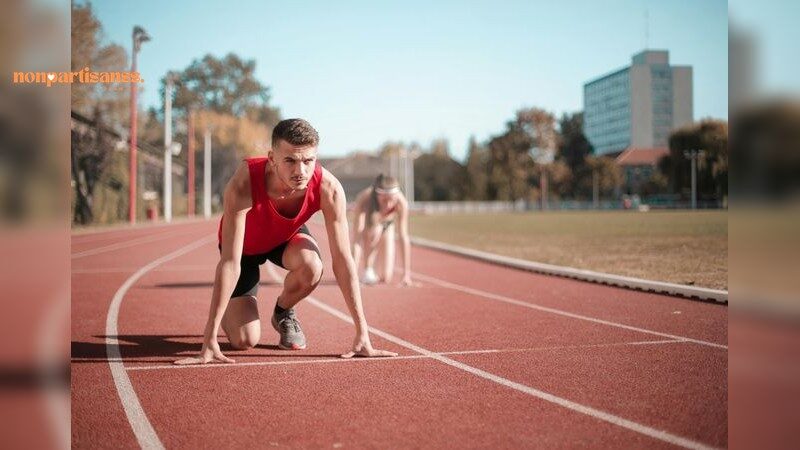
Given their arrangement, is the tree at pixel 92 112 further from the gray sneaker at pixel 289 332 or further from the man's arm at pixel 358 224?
the man's arm at pixel 358 224

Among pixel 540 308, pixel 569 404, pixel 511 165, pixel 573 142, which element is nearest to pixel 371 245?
pixel 540 308

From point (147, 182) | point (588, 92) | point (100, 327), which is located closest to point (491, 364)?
point (100, 327)

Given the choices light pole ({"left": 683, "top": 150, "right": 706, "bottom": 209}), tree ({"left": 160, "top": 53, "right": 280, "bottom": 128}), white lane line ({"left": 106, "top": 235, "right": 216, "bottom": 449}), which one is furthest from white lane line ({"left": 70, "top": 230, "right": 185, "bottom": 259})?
light pole ({"left": 683, "top": 150, "right": 706, "bottom": 209})

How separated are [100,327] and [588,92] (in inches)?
303

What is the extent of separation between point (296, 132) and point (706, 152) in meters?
18.6

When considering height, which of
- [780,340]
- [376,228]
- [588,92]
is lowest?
[780,340]

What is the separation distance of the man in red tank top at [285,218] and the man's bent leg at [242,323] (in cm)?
2

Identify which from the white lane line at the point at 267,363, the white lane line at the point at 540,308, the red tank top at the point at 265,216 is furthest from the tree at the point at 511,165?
the white lane line at the point at 267,363

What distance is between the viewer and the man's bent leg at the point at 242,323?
5.56 m

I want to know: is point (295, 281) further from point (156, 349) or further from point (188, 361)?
point (156, 349)

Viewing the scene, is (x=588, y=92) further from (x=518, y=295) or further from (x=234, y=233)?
(x=234, y=233)

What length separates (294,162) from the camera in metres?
4.42

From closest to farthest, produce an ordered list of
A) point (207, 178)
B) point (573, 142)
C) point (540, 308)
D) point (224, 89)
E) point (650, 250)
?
point (540, 308), point (224, 89), point (650, 250), point (573, 142), point (207, 178)

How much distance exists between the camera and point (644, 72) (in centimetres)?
1309
